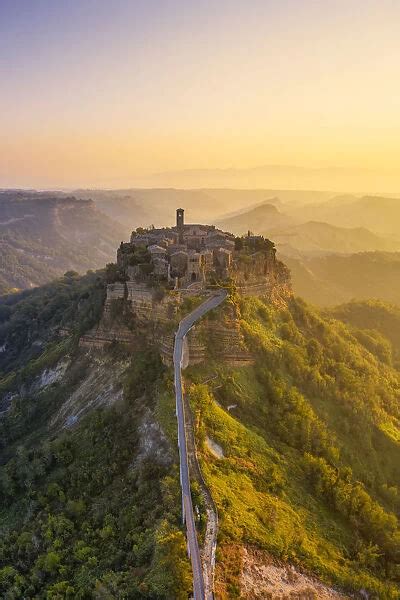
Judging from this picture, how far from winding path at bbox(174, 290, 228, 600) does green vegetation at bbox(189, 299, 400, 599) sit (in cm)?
95

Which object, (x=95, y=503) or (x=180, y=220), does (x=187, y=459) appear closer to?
(x=95, y=503)

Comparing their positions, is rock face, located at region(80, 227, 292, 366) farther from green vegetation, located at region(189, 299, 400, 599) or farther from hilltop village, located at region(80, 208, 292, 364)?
green vegetation, located at region(189, 299, 400, 599)

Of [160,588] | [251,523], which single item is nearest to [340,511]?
[251,523]

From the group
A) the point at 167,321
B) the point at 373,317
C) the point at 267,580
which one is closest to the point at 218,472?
the point at 267,580

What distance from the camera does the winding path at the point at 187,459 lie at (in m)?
22.2

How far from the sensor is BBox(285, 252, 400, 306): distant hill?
135m

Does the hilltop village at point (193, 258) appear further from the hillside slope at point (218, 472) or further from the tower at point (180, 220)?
the hillside slope at point (218, 472)

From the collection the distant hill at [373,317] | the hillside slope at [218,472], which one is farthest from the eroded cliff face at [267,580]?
the distant hill at [373,317]

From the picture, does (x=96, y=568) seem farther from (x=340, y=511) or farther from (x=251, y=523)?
(x=340, y=511)

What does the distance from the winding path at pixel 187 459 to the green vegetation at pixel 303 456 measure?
95 centimetres

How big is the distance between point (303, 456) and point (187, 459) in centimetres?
1053

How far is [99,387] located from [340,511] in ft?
63.9

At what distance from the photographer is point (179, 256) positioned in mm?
43656

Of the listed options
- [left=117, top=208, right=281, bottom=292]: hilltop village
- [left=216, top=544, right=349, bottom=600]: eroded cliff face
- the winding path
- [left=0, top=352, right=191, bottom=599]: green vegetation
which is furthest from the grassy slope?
[left=117, top=208, right=281, bottom=292]: hilltop village
